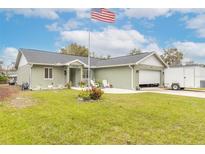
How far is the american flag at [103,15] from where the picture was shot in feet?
36.4

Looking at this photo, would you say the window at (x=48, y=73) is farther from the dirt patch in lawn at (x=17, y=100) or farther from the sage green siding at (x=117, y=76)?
the dirt patch in lawn at (x=17, y=100)

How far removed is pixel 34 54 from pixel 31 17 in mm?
5379

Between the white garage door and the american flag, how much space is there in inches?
334

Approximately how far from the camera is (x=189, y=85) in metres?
22.0

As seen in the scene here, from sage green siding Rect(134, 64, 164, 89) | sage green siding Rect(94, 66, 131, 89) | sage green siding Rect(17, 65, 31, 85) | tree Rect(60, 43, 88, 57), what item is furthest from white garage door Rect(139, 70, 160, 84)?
tree Rect(60, 43, 88, 57)

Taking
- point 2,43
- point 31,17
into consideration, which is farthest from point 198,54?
point 2,43

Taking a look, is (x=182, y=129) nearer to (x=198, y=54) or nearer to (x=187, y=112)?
(x=187, y=112)

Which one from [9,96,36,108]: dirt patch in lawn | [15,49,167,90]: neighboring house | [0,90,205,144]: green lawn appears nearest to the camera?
[0,90,205,144]: green lawn

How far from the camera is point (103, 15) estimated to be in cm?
1115

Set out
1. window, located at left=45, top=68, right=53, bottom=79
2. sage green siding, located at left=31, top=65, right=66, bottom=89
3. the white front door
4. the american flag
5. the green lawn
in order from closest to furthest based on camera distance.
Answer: the green lawn
the american flag
sage green siding, located at left=31, top=65, right=66, bottom=89
window, located at left=45, top=68, right=53, bottom=79
the white front door

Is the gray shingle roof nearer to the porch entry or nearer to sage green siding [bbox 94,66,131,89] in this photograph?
sage green siding [bbox 94,66,131,89]

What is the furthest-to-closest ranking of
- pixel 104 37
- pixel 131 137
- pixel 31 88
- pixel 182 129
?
pixel 104 37
pixel 31 88
pixel 182 129
pixel 131 137

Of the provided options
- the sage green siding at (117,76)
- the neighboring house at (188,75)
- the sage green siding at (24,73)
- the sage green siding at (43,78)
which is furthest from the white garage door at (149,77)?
the sage green siding at (24,73)

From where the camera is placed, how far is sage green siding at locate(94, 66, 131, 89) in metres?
18.6
